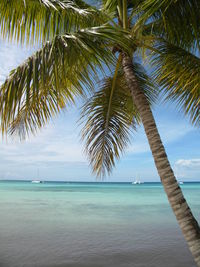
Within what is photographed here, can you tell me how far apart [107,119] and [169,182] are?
8.61ft

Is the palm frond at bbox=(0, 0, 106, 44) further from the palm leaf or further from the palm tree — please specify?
the palm leaf

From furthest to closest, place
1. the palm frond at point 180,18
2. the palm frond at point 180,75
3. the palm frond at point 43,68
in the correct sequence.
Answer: the palm frond at point 180,75, the palm frond at point 180,18, the palm frond at point 43,68

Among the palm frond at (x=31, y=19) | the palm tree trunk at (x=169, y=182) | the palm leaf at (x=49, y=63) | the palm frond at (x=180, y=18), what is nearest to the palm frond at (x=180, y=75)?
the palm frond at (x=180, y=18)

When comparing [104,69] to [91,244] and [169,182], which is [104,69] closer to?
[169,182]

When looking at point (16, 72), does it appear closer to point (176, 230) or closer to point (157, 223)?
point (176, 230)

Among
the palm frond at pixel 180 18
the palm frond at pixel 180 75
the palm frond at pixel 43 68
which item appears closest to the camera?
the palm frond at pixel 43 68

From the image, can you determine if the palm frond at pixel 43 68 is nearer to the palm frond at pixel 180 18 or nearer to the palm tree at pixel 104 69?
the palm tree at pixel 104 69

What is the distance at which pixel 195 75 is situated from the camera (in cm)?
333

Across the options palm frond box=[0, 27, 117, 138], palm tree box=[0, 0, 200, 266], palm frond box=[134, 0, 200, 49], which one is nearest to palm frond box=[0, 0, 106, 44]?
palm tree box=[0, 0, 200, 266]

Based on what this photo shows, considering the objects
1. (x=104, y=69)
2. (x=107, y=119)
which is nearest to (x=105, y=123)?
(x=107, y=119)

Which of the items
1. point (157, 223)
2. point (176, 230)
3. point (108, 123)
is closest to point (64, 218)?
point (157, 223)

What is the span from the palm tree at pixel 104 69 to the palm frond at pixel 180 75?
1 centimetres

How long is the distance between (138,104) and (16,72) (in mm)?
1426

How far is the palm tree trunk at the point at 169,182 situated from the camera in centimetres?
244
